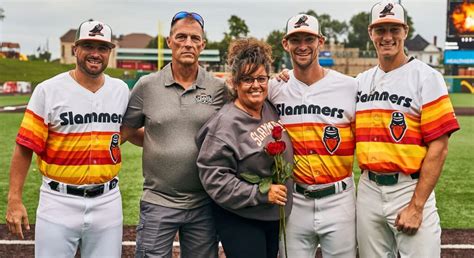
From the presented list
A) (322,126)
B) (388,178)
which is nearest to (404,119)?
(388,178)

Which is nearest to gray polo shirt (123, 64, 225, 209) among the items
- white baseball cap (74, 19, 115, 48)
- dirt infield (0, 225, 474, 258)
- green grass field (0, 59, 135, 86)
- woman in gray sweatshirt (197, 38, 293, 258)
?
woman in gray sweatshirt (197, 38, 293, 258)

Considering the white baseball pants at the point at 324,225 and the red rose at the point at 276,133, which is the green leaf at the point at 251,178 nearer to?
the red rose at the point at 276,133

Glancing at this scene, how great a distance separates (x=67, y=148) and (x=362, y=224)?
204cm

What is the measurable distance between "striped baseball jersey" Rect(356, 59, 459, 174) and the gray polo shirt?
1.04 metres

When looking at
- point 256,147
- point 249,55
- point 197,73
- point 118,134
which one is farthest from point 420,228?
point 118,134

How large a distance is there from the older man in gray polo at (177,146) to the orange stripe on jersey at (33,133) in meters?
0.61

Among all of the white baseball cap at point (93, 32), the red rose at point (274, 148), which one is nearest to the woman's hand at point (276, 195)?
the red rose at point (274, 148)

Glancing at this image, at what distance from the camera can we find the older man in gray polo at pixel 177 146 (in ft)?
12.5

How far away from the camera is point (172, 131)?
3816 mm

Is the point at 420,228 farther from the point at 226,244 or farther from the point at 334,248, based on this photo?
→ the point at 226,244

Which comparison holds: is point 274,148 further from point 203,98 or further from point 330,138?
point 203,98

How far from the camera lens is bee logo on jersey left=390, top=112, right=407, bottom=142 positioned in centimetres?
371

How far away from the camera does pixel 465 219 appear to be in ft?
24.1

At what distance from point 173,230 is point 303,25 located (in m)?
1.66
